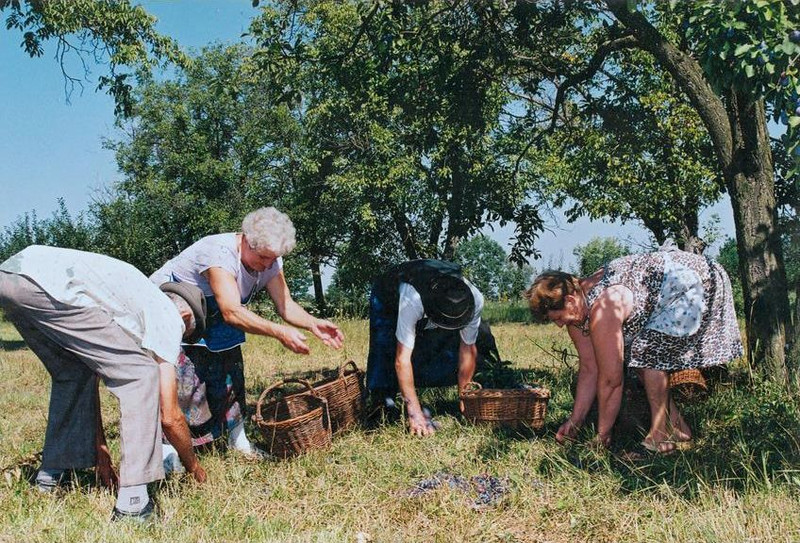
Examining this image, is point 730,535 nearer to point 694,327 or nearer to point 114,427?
point 694,327

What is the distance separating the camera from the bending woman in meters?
4.41

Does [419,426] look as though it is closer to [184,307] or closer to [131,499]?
[184,307]

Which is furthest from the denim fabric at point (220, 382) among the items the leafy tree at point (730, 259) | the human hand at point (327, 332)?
the leafy tree at point (730, 259)

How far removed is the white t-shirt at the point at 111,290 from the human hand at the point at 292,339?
61 centimetres

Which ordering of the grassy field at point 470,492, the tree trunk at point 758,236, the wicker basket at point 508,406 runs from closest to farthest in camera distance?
the grassy field at point 470,492 → the wicker basket at point 508,406 → the tree trunk at point 758,236

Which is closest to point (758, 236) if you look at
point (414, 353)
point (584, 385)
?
point (584, 385)

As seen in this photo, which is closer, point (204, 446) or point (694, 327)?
point (694, 327)

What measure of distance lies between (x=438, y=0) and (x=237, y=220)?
18.5 meters

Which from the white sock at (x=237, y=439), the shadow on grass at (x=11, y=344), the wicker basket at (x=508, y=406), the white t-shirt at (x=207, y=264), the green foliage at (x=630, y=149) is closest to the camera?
the white t-shirt at (x=207, y=264)

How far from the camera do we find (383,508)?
12.6ft

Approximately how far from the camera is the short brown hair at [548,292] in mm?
4398

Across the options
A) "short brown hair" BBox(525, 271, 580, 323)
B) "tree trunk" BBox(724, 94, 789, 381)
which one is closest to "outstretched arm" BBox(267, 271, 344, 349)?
"short brown hair" BBox(525, 271, 580, 323)

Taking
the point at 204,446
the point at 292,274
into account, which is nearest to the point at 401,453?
the point at 204,446

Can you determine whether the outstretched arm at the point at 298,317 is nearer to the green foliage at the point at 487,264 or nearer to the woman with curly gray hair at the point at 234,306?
the woman with curly gray hair at the point at 234,306
